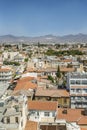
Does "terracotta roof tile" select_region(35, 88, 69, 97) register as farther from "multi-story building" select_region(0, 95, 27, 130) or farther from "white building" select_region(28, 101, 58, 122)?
"multi-story building" select_region(0, 95, 27, 130)

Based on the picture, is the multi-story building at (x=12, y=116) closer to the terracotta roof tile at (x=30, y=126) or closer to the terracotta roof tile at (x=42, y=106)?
the terracotta roof tile at (x=30, y=126)

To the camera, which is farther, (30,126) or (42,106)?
(42,106)

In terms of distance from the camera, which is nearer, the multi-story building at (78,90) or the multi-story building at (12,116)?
the multi-story building at (12,116)

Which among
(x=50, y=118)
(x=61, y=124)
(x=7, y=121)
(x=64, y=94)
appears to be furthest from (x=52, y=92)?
(x=7, y=121)

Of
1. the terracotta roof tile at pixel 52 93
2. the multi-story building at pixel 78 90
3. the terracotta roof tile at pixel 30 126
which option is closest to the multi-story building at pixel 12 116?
the terracotta roof tile at pixel 30 126

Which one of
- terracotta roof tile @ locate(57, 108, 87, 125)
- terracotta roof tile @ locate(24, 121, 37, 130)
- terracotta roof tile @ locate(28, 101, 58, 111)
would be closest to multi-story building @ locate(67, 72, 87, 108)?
terracotta roof tile @ locate(57, 108, 87, 125)

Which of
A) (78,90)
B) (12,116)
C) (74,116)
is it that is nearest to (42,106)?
(74,116)

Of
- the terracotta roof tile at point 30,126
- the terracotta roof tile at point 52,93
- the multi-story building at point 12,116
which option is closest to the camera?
the multi-story building at point 12,116

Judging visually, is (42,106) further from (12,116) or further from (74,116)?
(12,116)

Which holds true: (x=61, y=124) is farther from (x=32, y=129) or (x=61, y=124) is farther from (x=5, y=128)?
(x=5, y=128)
